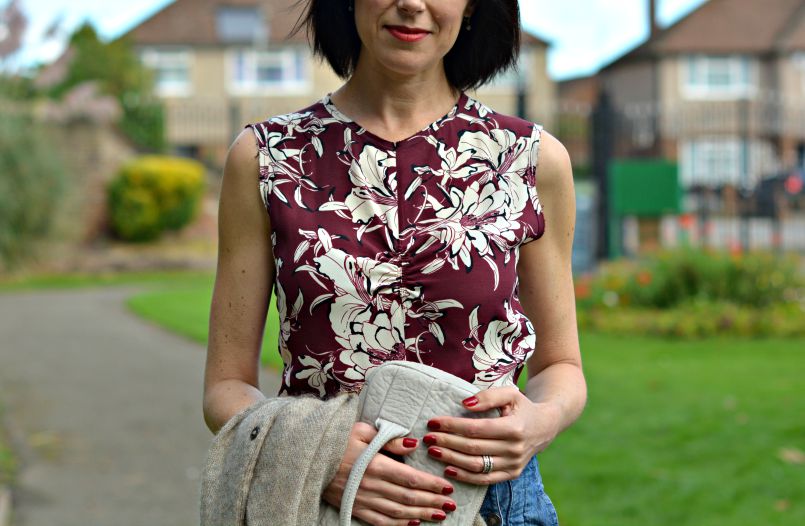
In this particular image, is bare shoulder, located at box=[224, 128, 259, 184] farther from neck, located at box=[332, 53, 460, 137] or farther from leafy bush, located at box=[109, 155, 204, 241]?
leafy bush, located at box=[109, 155, 204, 241]

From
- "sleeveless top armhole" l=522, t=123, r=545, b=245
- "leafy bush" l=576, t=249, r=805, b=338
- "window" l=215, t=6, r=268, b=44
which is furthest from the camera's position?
"window" l=215, t=6, r=268, b=44

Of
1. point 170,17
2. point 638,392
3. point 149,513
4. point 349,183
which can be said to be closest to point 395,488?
point 349,183

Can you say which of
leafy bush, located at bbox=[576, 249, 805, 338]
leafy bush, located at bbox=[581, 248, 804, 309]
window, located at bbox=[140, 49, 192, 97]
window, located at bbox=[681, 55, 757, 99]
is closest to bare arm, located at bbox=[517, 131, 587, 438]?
leafy bush, located at bbox=[576, 249, 805, 338]

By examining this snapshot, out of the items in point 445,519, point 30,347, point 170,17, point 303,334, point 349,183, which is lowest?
point 30,347

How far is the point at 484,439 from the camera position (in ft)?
6.76

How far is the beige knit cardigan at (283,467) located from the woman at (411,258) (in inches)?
1.6

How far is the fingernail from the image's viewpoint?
204cm

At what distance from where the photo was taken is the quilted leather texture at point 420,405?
2.05 meters

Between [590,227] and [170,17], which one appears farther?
[170,17]

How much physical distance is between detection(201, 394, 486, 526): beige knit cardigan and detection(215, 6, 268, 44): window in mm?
44659

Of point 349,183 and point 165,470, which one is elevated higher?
point 349,183

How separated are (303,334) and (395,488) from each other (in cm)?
36

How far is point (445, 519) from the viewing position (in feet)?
6.72

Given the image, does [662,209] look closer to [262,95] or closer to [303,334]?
[303,334]
